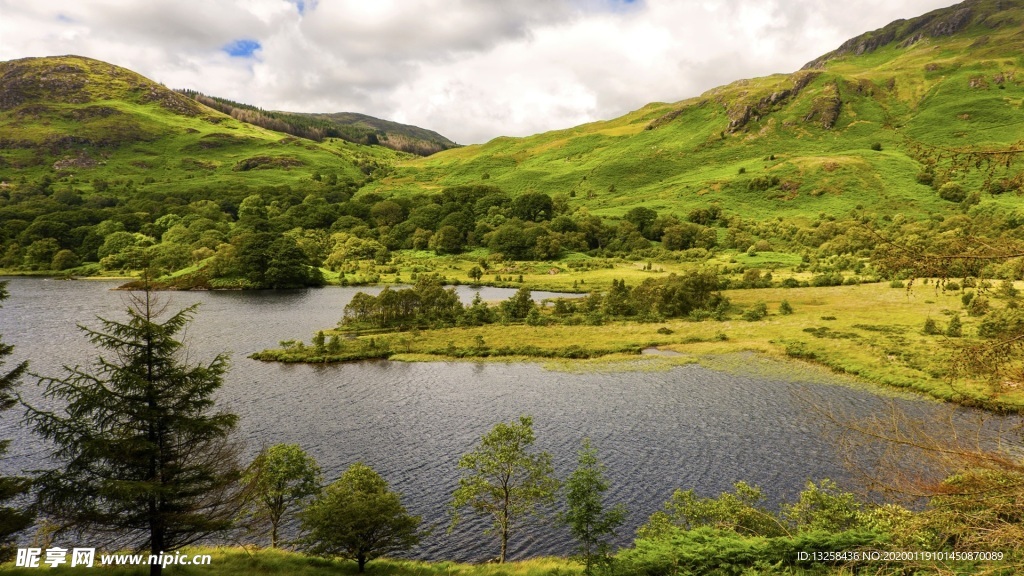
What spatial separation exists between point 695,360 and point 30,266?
194m

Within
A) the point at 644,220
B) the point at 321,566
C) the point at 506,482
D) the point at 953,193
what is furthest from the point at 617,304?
the point at 953,193

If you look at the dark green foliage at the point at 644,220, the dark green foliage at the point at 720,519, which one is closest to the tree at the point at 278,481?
the dark green foliage at the point at 720,519

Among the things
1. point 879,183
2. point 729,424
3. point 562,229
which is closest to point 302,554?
point 729,424

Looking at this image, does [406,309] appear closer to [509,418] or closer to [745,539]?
[509,418]

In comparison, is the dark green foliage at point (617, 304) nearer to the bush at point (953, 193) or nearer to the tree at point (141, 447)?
the tree at point (141, 447)

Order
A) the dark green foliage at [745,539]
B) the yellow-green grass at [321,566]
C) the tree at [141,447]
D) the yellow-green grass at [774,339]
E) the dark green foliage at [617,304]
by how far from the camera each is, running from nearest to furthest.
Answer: the tree at [141,447]
the dark green foliage at [745,539]
the yellow-green grass at [321,566]
the yellow-green grass at [774,339]
the dark green foliage at [617,304]

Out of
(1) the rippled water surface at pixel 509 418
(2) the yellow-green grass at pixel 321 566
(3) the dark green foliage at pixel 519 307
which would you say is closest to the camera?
(2) the yellow-green grass at pixel 321 566

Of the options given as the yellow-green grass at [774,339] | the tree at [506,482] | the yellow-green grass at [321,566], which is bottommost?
the yellow-green grass at [321,566]

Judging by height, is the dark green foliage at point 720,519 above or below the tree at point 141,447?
below

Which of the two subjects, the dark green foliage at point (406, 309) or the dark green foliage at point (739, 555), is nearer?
the dark green foliage at point (739, 555)

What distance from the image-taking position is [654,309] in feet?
322

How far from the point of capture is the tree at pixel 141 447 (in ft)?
67.8

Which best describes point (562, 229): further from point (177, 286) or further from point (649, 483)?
point (649, 483)

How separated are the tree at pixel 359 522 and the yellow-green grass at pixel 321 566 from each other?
0.96 meters
